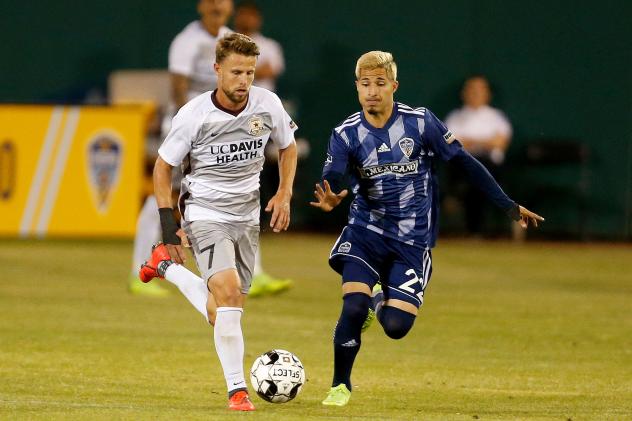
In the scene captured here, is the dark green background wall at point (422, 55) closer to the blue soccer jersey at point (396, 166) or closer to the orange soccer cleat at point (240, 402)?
the blue soccer jersey at point (396, 166)

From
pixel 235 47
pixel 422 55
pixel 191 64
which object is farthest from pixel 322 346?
pixel 422 55

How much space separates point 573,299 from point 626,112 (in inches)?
295

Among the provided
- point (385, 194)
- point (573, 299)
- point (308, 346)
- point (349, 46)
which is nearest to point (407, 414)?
point (385, 194)

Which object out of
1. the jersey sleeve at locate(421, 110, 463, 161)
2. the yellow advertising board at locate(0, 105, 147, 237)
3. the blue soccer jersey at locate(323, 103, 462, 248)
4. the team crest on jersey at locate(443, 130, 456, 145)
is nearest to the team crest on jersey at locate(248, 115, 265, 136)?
the blue soccer jersey at locate(323, 103, 462, 248)

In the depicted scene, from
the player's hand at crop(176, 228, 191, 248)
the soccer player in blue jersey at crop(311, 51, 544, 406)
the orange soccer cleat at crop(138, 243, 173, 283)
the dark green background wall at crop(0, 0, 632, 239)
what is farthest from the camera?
the dark green background wall at crop(0, 0, 632, 239)

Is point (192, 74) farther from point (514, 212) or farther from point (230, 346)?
point (230, 346)

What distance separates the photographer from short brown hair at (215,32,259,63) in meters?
7.33

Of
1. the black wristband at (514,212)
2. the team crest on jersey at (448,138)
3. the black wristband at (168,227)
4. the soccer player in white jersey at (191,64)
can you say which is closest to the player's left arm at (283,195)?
the black wristband at (168,227)

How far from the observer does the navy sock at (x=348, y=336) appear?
7371 millimetres

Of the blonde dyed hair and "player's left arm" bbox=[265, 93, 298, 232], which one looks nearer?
"player's left arm" bbox=[265, 93, 298, 232]

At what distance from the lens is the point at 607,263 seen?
16.6 meters

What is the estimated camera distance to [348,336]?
24.4 ft

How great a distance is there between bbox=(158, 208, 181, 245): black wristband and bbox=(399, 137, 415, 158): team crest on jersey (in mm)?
1413

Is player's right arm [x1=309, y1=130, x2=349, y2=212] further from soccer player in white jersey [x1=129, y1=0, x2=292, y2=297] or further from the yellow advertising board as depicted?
the yellow advertising board
